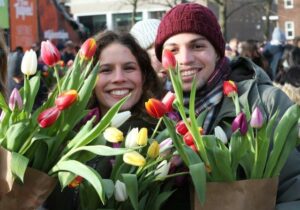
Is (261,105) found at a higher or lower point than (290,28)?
lower

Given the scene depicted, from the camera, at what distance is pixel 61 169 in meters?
1.48

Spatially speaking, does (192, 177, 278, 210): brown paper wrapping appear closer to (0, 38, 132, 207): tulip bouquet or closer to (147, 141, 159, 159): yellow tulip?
(147, 141, 159, 159): yellow tulip

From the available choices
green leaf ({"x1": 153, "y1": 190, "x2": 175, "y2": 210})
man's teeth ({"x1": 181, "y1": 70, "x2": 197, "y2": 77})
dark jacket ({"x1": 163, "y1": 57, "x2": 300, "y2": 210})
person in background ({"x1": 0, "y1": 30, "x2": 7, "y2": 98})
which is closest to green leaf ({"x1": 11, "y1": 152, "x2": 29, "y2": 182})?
green leaf ({"x1": 153, "y1": 190, "x2": 175, "y2": 210})

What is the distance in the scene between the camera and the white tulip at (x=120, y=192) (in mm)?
1579

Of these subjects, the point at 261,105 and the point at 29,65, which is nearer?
the point at 29,65

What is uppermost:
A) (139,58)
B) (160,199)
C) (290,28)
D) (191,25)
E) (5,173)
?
(290,28)

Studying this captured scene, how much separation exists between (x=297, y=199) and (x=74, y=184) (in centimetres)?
67

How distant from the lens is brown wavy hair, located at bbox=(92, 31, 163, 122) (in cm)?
239

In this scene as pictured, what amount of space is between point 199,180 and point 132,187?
189 mm

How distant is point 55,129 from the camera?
1.58m

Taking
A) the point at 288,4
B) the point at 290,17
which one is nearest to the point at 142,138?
the point at 290,17

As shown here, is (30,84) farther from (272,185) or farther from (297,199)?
(297,199)

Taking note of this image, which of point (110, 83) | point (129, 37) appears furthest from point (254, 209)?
point (129, 37)

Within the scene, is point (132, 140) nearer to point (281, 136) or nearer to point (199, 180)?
point (199, 180)
